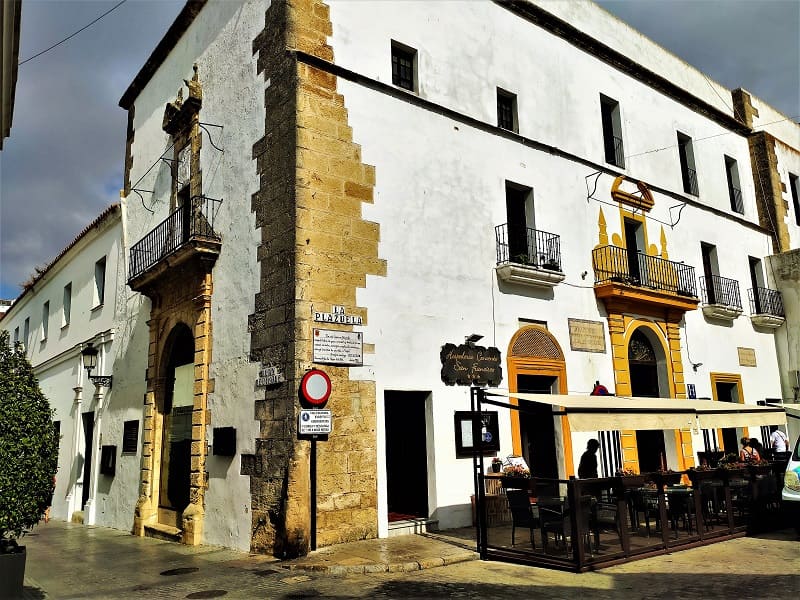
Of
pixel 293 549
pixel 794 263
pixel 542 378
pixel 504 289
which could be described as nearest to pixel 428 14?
pixel 504 289

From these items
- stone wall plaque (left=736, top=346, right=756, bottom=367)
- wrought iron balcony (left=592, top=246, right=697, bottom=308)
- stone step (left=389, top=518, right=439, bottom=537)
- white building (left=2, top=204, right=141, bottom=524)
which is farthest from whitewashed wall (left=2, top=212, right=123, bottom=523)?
stone wall plaque (left=736, top=346, right=756, bottom=367)

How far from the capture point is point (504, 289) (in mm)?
11961

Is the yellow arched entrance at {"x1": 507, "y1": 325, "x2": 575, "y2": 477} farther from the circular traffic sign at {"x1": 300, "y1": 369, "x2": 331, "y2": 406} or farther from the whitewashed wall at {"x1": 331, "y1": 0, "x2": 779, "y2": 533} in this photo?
the circular traffic sign at {"x1": 300, "y1": 369, "x2": 331, "y2": 406}

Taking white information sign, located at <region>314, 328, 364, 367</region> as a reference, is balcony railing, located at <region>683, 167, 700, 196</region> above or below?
above

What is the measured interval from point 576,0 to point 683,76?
16.1ft

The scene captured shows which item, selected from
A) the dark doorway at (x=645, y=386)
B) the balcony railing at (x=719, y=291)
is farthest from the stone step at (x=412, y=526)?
the balcony railing at (x=719, y=291)

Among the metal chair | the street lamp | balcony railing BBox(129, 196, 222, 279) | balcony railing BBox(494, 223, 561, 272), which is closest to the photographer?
the metal chair

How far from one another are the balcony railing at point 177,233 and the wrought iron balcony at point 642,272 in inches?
317

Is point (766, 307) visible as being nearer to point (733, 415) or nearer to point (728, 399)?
point (728, 399)

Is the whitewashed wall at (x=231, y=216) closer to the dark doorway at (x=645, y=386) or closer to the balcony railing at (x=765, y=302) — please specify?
the dark doorway at (x=645, y=386)

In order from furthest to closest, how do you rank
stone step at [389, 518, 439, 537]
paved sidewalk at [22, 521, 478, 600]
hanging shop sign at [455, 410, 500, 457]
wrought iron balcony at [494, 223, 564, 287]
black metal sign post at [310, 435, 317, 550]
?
wrought iron balcony at [494, 223, 564, 287]
hanging shop sign at [455, 410, 500, 457]
stone step at [389, 518, 439, 537]
black metal sign post at [310, 435, 317, 550]
paved sidewalk at [22, 521, 478, 600]

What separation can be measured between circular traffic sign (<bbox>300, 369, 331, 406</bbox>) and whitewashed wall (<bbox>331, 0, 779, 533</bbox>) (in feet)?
4.18

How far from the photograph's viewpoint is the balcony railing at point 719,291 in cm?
1704

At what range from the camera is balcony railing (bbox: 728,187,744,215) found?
19342 millimetres
